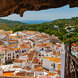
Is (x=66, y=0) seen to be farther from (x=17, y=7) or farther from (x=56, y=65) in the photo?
(x=56, y=65)

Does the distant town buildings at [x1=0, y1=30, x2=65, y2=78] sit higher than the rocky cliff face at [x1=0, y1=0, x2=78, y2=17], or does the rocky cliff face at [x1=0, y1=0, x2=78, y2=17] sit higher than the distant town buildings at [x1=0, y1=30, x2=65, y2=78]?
the rocky cliff face at [x1=0, y1=0, x2=78, y2=17]

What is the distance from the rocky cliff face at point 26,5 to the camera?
1.72 metres

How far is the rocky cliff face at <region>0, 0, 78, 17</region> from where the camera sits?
1.72m

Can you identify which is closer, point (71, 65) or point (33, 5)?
point (71, 65)

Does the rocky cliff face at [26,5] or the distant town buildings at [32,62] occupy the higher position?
the rocky cliff face at [26,5]

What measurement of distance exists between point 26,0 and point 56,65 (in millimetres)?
5818

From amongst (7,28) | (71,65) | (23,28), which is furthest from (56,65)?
(7,28)

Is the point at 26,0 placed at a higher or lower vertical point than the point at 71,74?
higher

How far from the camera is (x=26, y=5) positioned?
1.83 metres

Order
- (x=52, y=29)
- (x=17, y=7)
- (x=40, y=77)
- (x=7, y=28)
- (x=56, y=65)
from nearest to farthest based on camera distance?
(x=17, y=7) < (x=40, y=77) < (x=56, y=65) < (x=52, y=29) < (x=7, y=28)

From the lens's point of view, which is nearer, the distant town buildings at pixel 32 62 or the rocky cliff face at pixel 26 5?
the rocky cliff face at pixel 26 5

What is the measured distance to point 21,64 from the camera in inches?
314

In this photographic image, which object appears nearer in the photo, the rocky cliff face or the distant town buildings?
the rocky cliff face

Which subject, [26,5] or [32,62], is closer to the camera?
[26,5]
